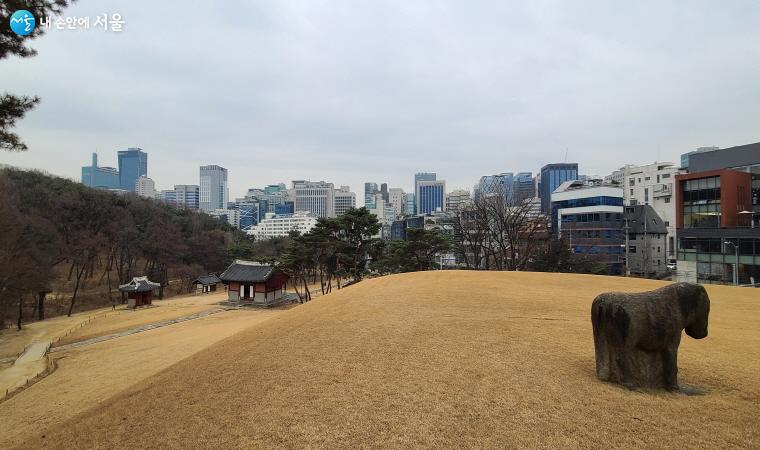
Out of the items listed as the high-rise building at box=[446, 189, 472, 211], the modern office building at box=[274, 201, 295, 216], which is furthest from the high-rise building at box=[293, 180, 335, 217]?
the high-rise building at box=[446, 189, 472, 211]

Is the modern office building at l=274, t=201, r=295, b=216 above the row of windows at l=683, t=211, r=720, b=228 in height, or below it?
above

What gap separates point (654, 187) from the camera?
219ft

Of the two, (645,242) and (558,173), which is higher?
(558,173)

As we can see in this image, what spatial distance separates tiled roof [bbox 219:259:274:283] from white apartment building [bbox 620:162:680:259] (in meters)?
59.7

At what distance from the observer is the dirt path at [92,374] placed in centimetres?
1028

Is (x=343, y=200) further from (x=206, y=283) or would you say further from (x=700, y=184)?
(x=700, y=184)

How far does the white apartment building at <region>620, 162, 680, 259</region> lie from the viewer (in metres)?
60.6

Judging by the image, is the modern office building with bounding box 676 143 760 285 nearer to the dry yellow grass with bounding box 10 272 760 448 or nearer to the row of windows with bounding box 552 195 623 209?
the row of windows with bounding box 552 195 623 209

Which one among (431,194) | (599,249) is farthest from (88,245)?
(431,194)

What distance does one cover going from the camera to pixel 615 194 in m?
50.2

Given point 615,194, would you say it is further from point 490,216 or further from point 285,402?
point 285,402

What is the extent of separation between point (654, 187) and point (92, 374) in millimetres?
80514

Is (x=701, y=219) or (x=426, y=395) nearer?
(x=426, y=395)

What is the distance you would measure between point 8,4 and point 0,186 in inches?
1228
